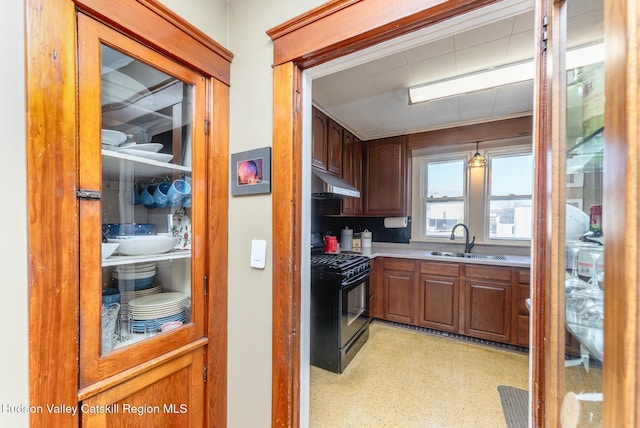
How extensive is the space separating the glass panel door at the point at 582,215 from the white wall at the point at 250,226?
1.03 meters

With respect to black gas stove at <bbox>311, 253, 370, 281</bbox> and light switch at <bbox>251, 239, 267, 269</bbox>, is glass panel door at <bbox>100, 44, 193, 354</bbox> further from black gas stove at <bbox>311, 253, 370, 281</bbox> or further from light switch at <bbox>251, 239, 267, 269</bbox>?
black gas stove at <bbox>311, 253, 370, 281</bbox>

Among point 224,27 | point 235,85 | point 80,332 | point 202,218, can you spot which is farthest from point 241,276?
point 224,27

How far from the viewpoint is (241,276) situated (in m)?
1.27

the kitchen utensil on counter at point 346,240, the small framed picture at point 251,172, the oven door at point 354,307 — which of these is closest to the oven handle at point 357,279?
the oven door at point 354,307

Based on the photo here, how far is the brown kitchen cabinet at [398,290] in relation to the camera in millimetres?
3020

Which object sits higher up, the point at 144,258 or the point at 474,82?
the point at 474,82

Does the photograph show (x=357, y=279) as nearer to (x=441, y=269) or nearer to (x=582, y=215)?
(x=441, y=269)

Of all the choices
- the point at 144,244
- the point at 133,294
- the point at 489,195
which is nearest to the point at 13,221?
the point at 144,244

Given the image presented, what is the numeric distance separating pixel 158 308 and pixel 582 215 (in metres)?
1.53

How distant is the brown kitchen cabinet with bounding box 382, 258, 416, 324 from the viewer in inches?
119

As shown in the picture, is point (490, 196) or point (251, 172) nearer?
point (251, 172)

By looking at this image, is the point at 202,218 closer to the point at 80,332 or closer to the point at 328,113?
the point at 80,332

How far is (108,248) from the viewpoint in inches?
37.3

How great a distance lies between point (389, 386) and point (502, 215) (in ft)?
8.35
